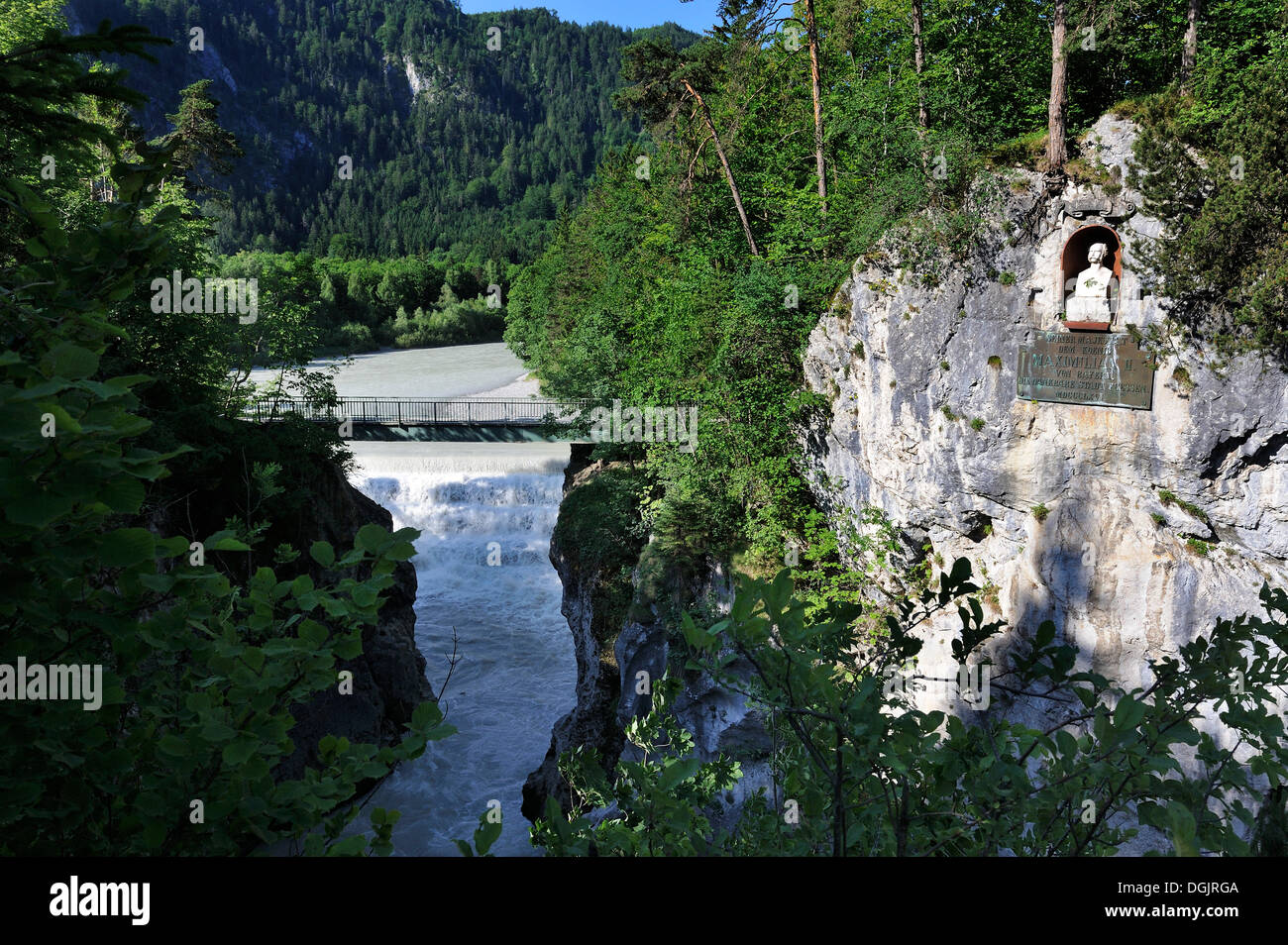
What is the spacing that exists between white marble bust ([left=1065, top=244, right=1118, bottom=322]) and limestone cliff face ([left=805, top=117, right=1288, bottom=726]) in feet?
0.63

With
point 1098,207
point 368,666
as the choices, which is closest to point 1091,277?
point 1098,207

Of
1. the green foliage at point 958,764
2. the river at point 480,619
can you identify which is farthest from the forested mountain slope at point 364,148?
the green foliage at point 958,764

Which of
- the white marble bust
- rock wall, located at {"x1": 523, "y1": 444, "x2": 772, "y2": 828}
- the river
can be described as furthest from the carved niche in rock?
the river

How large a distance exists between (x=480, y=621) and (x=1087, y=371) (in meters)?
20.6

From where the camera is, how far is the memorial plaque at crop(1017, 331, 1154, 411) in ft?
32.5

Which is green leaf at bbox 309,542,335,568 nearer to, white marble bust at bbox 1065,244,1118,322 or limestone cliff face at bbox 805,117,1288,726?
limestone cliff face at bbox 805,117,1288,726

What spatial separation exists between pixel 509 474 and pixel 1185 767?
87.0 feet

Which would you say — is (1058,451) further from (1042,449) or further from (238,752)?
(238,752)

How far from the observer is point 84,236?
2104mm

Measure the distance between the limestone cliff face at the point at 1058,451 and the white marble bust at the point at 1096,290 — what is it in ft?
0.63

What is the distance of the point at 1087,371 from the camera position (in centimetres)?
1026
